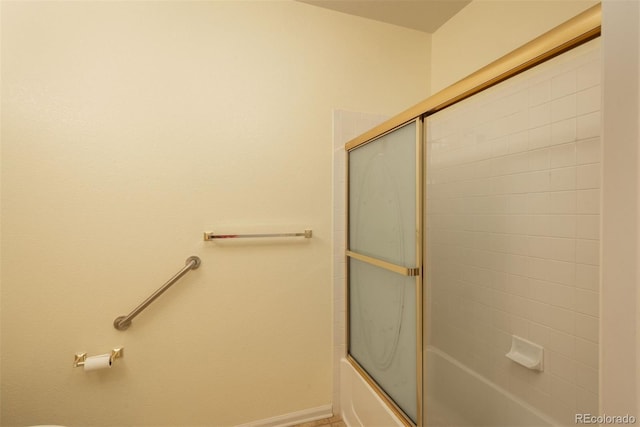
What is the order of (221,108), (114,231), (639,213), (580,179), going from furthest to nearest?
(221,108) < (114,231) < (580,179) < (639,213)

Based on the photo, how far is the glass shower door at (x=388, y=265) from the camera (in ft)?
3.36

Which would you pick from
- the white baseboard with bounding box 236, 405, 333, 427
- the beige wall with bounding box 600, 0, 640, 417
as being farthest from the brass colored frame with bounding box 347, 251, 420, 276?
the white baseboard with bounding box 236, 405, 333, 427

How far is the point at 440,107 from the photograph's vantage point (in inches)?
34.7

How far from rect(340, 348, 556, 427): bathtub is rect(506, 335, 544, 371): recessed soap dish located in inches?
7.2

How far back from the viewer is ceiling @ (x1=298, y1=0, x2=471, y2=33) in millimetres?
1439

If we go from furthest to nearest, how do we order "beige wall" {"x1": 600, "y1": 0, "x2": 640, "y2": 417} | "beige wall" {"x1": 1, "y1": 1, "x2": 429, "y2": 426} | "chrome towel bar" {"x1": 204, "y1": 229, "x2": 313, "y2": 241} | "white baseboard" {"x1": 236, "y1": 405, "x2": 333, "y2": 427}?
"white baseboard" {"x1": 236, "y1": 405, "x2": 333, "y2": 427}, "chrome towel bar" {"x1": 204, "y1": 229, "x2": 313, "y2": 241}, "beige wall" {"x1": 1, "y1": 1, "x2": 429, "y2": 426}, "beige wall" {"x1": 600, "y1": 0, "x2": 640, "y2": 417}

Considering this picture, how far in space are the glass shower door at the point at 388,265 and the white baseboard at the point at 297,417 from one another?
33cm

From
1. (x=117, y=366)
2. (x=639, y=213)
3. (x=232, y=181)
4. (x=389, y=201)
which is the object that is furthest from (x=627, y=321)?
(x=117, y=366)

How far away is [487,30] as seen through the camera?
1354 millimetres

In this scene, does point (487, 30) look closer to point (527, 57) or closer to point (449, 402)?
point (527, 57)

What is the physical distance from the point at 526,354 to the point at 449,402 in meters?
0.47

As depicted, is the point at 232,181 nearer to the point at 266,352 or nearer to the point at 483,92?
the point at 266,352

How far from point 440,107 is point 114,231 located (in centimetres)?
134

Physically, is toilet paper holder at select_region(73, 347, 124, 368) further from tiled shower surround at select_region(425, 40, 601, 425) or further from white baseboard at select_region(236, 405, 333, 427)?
tiled shower surround at select_region(425, 40, 601, 425)
